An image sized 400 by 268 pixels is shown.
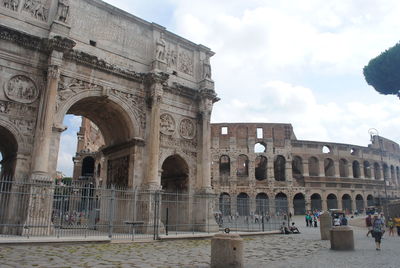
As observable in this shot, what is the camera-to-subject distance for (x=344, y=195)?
41.2 m

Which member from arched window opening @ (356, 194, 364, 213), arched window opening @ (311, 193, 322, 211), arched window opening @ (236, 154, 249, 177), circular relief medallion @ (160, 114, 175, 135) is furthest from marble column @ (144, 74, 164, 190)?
arched window opening @ (356, 194, 364, 213)

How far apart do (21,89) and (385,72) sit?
82.3 feet

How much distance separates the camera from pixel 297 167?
137 ft

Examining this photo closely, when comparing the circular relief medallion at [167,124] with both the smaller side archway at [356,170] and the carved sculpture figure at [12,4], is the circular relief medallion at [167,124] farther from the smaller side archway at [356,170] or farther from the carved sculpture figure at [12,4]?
the smaller side archway at [356,170]

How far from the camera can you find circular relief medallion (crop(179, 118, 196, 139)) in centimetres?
1700

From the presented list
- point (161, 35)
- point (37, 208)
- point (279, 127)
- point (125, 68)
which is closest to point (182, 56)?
point (161, 35)

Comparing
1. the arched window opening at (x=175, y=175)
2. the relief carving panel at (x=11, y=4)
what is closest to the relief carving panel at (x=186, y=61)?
the arched window opening at (x=175, y=175)

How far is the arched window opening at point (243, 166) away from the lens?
3931 centimetres

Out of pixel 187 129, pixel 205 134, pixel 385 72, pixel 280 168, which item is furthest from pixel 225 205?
pixel 280 168

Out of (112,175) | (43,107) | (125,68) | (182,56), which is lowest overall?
(112,175)

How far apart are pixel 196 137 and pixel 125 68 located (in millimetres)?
5078

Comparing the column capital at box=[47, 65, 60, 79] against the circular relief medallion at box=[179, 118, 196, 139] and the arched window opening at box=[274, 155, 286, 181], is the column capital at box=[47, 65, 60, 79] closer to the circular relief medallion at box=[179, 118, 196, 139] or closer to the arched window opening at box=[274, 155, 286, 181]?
the circular relief medallion at box=[179, 118, 196, 139]

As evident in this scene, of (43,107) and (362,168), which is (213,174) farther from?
(43,107)

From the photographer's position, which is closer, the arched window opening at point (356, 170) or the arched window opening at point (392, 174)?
the arched window opening at point (356, 170)
